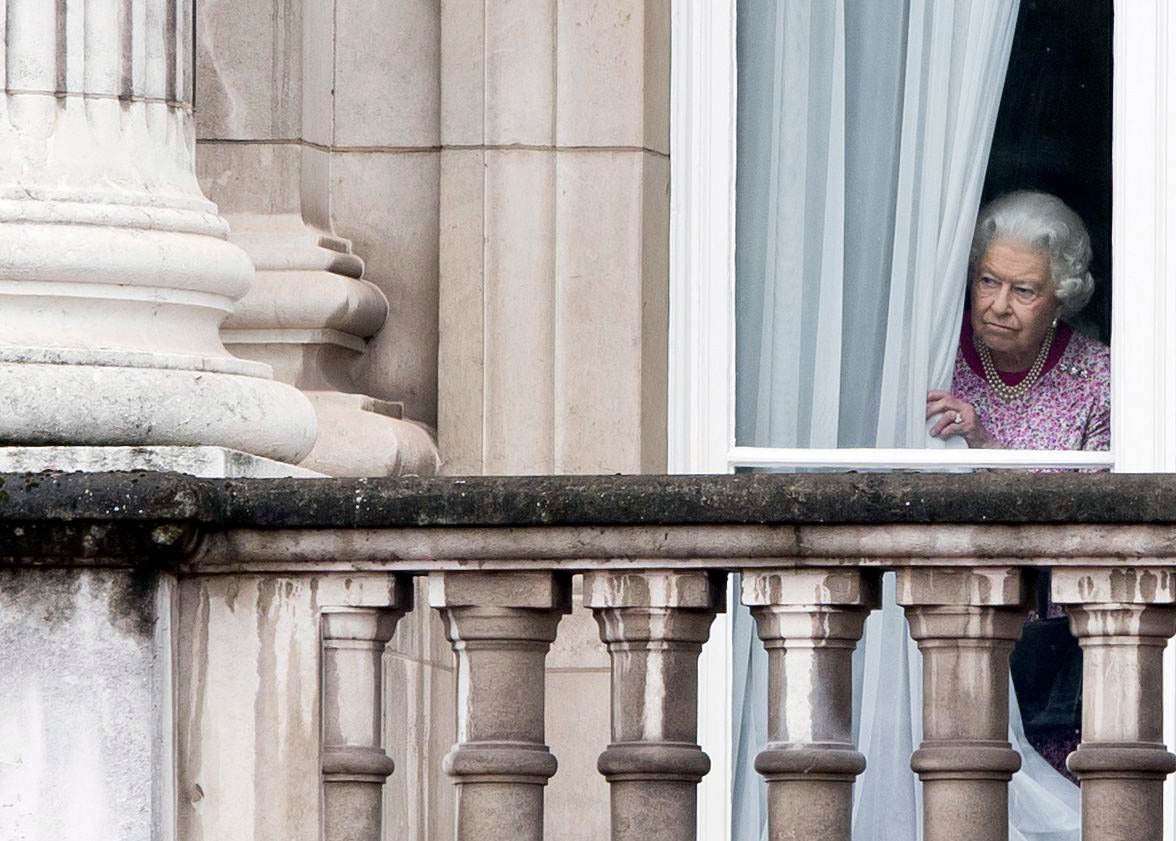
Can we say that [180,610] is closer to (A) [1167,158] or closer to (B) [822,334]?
(B) [822,334]

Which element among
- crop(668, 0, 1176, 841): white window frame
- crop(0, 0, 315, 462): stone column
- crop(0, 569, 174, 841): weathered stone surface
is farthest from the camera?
crop(668, 0, 1176, 841): white window frame

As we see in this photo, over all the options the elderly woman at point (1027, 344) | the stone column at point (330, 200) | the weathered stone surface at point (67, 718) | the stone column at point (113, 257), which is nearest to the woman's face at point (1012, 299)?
the elderly woman at point (1027, 344)

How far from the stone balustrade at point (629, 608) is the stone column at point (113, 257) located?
287 mm

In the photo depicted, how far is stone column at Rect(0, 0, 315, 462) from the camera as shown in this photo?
4.64 metres

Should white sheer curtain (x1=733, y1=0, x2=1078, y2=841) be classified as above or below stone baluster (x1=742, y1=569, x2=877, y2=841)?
above

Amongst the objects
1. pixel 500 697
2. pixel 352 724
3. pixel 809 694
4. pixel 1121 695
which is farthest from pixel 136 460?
pixel 1121 695

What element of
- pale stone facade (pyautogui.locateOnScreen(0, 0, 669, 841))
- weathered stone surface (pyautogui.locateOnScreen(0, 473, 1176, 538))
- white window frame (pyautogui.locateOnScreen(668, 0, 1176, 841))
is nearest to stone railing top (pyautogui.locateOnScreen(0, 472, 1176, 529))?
weathered stone surface (pyautogui.locateOnScreen(0, 473, 1176, 538))

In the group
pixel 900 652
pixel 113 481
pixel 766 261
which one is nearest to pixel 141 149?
pixel 113 481

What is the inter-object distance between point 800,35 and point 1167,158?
3.13 ft

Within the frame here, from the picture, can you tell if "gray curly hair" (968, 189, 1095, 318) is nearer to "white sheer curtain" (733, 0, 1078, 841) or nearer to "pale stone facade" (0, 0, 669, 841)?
"white sheer curtain" (733, 0, 1078, 841)

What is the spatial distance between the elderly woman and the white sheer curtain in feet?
0.17

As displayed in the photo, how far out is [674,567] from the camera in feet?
14.2

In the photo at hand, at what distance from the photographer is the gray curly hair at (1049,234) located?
6484 mm

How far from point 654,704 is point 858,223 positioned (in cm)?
250
